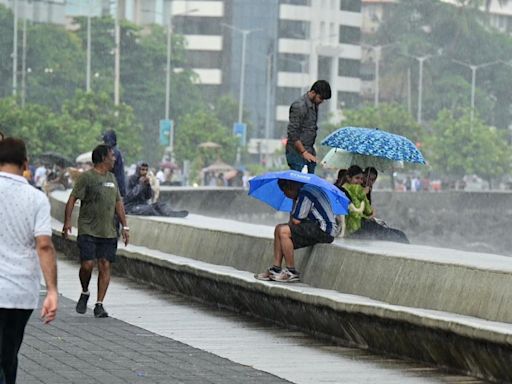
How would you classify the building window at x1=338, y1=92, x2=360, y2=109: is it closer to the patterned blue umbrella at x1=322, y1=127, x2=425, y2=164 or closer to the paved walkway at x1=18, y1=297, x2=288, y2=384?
the patterned blue umbrella at x1=322, y1=127, x2=425, y2=164

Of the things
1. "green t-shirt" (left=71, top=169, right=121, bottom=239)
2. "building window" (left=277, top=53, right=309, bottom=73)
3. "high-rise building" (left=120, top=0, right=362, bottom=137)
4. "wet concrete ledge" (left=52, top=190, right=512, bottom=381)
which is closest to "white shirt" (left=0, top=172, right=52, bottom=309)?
"wet concrete ledge" (left=52, top=190, right=512, bottom=381)

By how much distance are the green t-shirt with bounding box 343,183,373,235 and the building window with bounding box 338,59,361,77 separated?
4406 inches

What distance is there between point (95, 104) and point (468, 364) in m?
79.7

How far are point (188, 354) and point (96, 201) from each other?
3.36 m

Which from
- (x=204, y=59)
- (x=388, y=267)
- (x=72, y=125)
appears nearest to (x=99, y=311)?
(x=388, y=267)

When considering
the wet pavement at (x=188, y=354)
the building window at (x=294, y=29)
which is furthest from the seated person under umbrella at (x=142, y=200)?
the building window at (x=294, y=29)

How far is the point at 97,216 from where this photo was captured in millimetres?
16094

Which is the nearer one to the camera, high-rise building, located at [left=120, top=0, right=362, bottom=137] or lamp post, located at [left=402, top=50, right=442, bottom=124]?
lamp post, located at [left=402, top=50, right=442, bottom=124]

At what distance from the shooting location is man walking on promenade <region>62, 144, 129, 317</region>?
1598 cm

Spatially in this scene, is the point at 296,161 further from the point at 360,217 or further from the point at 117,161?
the point at 117,161

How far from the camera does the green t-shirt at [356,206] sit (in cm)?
1725

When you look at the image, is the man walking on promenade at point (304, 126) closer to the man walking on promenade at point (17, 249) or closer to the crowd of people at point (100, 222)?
the crowd of people at point (100, 222)

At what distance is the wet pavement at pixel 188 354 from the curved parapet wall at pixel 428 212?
24456 mm

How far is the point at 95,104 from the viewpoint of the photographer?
90750 mm
